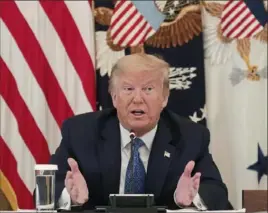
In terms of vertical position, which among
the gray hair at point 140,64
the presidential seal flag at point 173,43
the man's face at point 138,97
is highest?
the presidential seal flag at point 173,43

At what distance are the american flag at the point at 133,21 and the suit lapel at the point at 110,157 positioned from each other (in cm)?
107

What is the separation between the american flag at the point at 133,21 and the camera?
13.0ft

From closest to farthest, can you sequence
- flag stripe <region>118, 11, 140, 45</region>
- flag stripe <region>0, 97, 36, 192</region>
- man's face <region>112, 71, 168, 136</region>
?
man's face <region>112, 71, 168, 136</region> < flag stripe <region>0, 97, 36, 192</region> < flag stripe <region>118, 11, 140, 45</region>

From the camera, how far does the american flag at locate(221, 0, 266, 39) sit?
13.2 ft

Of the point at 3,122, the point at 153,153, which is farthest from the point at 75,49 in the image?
the point at 153,153

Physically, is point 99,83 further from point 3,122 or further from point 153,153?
point 153,153

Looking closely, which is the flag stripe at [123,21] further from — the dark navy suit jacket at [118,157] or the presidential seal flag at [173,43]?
the dark navy suit jacket at [118,157]

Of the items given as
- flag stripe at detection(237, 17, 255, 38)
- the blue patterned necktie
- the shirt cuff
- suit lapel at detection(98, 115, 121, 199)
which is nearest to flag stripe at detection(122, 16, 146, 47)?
flag stripe at detection(237, 17, 255, 38)

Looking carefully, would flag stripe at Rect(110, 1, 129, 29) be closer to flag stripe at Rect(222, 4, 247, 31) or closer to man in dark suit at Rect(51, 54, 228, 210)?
flag stripe at Rect(222, 4, 247, 31)

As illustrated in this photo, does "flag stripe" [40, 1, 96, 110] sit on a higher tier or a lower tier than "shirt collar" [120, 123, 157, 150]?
higher

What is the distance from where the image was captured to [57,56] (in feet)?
12.9

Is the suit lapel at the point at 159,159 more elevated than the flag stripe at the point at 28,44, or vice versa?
the flag stripe at the point at 28,44

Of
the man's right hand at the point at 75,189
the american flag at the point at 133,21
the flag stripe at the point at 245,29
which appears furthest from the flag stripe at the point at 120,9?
the man's right hand at the point at 75,189

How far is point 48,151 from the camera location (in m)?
3.94
